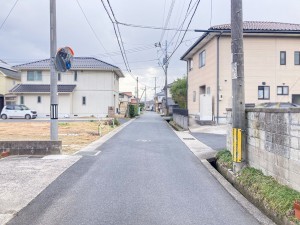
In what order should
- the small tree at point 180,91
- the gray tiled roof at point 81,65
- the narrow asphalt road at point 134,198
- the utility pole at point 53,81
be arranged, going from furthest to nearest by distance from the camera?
the small tree at point 180,91, the gray tiled roof at point 81,65, the utility pole at point 53,81, the narrow asphalt road at point 134,198

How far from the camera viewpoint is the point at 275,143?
6355mm

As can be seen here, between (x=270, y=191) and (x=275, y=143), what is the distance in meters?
1.01

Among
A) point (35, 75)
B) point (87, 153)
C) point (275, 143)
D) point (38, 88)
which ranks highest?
point (35, 75)

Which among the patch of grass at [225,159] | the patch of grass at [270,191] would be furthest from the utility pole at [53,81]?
the patch of grass at [270,191]

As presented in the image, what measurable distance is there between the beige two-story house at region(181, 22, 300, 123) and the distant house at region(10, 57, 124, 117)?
19025mm

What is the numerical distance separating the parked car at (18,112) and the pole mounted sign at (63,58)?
2726 cm

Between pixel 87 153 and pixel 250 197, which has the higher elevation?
pixel 87 153

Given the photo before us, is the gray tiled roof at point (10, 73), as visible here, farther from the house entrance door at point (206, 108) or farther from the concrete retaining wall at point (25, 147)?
the concrete retaining wall at point (25, 147)

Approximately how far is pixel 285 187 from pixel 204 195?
1521 millimetres

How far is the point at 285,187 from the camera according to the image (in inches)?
223

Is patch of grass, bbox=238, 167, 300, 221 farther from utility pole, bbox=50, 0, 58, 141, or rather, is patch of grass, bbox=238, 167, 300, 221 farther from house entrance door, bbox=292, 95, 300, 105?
house entrance door, bbox=292, 95, 300, 105

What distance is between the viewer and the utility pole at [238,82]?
7.93 metres

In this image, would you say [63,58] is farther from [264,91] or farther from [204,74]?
[204,74]

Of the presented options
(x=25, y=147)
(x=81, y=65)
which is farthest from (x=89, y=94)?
(x=25, y=147)
